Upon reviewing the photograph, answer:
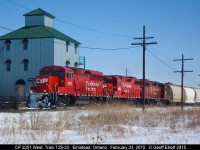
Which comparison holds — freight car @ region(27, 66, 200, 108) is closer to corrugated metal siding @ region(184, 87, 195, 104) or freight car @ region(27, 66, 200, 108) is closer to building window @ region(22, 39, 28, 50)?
corrugated metal siding @ region(184, 87, 195, 104)

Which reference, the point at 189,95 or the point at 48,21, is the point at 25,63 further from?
the point at 189,95

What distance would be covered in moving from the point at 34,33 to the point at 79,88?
19.6 metres

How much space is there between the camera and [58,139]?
11008 mm

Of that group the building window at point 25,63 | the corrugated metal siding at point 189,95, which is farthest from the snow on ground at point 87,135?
the corrugated metal siding at point 189,95

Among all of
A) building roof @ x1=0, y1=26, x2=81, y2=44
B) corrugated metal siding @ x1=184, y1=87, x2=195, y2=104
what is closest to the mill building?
building roof @ x1=0, y1=26, x2=81, y2=44

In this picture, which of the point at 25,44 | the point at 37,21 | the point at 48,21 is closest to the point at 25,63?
the point at 25,44

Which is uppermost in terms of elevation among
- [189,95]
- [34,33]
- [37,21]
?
[37,21]

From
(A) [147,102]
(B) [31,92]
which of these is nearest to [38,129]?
(B) [31,92]

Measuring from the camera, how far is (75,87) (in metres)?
32.2

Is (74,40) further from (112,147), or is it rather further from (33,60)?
(112,147)

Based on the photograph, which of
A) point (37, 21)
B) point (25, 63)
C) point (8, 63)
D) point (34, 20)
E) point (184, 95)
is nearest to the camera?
point (25, 63)

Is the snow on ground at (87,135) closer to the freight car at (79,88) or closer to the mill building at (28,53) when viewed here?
the freight car at (79,88)

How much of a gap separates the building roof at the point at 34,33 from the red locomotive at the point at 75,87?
12.6 m

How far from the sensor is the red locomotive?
1147 inches
